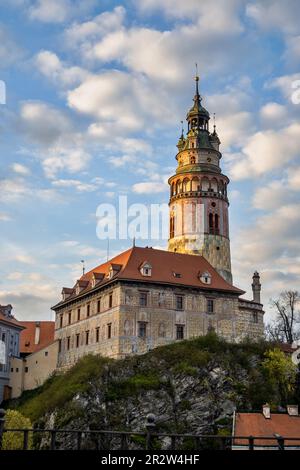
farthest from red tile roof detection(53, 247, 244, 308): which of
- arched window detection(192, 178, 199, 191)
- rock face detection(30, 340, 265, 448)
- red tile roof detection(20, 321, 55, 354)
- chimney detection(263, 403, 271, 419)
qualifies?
chimney detection(263, 403, 271, 419)

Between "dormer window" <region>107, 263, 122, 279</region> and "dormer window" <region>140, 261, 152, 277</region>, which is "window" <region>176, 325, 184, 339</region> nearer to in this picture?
"dormer window" <region>140, 261, 152, 277</region>

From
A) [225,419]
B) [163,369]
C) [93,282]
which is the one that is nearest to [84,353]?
[93,282]

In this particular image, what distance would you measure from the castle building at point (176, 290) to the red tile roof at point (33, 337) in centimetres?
812

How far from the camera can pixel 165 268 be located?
50.1 metres

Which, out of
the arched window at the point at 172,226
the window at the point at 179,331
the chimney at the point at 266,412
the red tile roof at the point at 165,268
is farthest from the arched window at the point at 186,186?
the chimney at the point at 266,412

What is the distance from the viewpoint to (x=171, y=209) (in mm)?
60781

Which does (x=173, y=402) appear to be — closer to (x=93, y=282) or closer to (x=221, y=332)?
(x=221, y=332)

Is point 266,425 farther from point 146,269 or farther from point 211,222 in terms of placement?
point 211,222

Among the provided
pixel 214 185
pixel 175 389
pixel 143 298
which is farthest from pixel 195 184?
pixel 175 389

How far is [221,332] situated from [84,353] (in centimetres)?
1188

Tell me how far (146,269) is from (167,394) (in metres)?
10.2

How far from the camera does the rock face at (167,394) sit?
4147cm

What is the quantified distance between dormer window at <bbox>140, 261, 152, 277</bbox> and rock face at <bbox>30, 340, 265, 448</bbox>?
6152mm

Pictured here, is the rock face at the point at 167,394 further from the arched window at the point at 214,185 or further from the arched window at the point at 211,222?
the arched window at the point at 214,185
